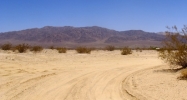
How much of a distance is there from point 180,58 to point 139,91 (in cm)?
667

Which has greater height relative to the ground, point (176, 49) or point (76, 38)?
point (76, 38)

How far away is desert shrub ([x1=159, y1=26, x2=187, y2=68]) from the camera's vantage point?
15.8 meters

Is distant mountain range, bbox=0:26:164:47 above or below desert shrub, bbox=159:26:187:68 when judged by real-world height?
above

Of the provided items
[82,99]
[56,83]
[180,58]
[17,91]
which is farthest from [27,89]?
[180,58]

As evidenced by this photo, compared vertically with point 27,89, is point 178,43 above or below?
above

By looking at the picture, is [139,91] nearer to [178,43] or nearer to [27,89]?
[27,89]

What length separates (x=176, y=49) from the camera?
16.5 meters

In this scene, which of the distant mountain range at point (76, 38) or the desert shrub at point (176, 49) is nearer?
the desert shrub at point (176, 49)

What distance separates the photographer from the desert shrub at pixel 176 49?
1579 cm

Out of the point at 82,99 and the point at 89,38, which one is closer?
the point at 82,99

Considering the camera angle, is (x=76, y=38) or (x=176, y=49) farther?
(x=76, y=38)

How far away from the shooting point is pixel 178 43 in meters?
16.2

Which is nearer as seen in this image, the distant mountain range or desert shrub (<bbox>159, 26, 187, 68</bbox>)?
desert shrub (<bbox>159, 26, 187, 68</bbox>)

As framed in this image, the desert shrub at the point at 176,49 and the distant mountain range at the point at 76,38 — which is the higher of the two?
the distant mountain range at the point at 76,38
